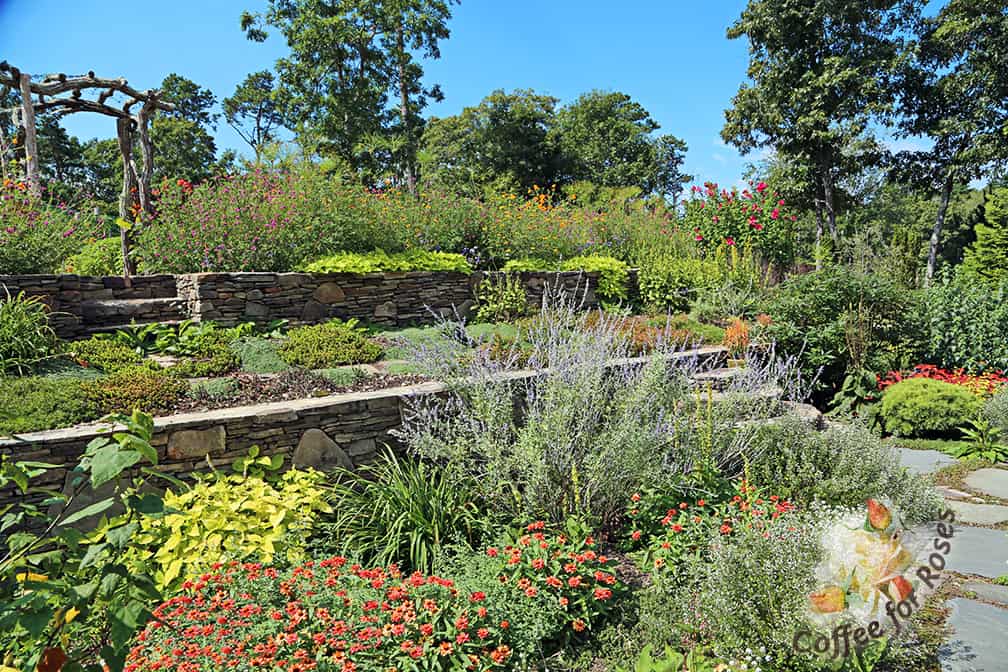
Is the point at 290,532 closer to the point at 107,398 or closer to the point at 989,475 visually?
the point at 107,398

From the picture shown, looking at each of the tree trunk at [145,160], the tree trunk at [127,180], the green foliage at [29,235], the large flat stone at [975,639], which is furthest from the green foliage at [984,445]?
the tree trunk at [145,160]

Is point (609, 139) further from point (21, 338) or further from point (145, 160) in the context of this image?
point (21, 338)

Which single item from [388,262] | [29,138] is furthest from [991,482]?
[29,138]

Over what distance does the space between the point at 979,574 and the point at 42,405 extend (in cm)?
495

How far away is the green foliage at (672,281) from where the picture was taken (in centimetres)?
810

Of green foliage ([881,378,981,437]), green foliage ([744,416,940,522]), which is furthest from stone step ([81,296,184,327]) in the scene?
green foliage ([881,378,981,437])

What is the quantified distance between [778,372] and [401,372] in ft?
9.17

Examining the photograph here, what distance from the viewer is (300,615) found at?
6.97 ft

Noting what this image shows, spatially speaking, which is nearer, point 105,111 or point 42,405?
point 42,405

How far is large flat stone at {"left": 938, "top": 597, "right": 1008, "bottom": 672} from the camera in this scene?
2.14 metres

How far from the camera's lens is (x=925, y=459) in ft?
16.8

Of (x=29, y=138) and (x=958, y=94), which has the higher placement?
(x=958, y=94)

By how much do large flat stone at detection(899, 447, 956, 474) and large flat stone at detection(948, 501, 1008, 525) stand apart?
2.74 feet
